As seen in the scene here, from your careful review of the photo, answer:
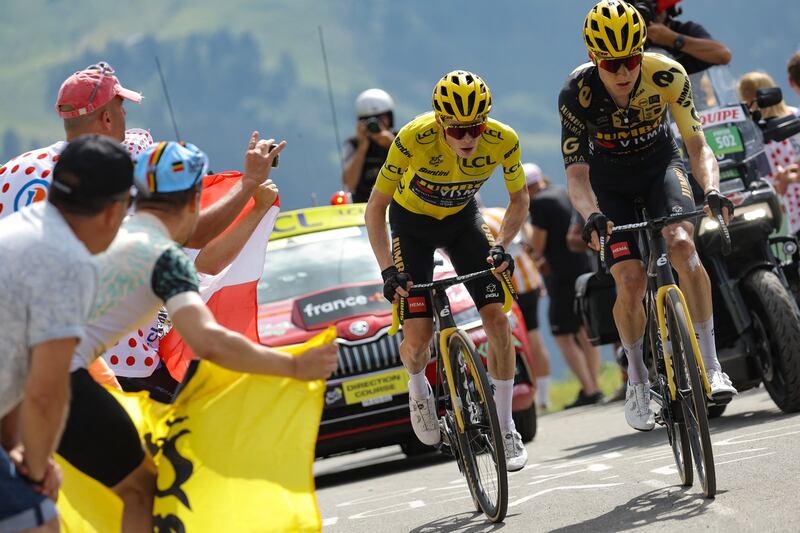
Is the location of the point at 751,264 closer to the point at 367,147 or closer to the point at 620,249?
the point at 620,249

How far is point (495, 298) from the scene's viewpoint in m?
9.30

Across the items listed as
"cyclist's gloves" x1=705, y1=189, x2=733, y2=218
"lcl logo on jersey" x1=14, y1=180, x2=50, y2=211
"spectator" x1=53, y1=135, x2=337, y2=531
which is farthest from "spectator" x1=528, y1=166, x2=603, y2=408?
"spectator" x1=53, y1=135, x2=337, y2=531

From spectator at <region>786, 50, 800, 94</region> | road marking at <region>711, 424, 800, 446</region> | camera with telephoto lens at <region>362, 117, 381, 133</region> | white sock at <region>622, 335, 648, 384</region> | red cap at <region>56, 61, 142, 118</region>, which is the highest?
camera with telephoto lens at <region>362, 117, 381, 133</region>

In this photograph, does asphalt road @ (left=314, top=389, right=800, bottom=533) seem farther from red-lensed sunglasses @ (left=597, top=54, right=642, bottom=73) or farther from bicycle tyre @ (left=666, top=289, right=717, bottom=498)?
red-lensed sunglasses @ (left=597, top=54, right=642, bottom=73)

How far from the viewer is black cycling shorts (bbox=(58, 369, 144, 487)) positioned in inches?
226

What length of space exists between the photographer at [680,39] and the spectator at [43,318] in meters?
7.79

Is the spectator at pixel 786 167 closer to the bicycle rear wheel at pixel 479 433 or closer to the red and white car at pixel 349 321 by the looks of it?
the red and white car at pixel 349 321

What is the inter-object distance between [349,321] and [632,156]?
3463mm

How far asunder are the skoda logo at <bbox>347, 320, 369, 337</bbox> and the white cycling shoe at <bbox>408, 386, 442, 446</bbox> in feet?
7.52

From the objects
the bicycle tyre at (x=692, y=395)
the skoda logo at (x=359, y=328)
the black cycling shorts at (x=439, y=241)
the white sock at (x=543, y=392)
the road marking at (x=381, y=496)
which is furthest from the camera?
the white sock at (x=543, y=392)

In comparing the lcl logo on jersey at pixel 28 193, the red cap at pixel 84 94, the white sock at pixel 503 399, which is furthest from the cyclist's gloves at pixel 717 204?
the lcl logo on jersey at pixel 28 193

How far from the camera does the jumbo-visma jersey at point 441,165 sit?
923 centimetres

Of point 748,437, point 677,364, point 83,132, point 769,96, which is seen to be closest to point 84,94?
point 83,132

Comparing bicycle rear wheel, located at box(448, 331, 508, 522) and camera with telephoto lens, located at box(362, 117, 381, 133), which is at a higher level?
camera with telephoto lens, located at box(362, 117, 381, 133)
